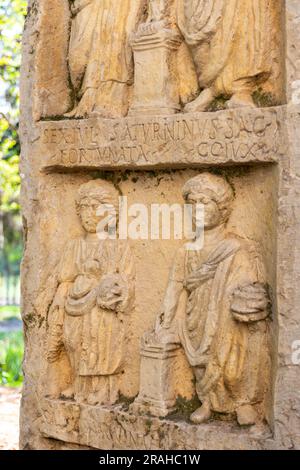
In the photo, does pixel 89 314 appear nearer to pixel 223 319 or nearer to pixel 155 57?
pixel 223 319

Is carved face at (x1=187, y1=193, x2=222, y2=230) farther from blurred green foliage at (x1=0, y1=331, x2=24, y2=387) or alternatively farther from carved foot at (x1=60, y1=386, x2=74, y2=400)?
blurred green foliage at (x1=0, y1=331, x2=24, y2=387)

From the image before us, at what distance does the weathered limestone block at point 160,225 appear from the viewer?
12.1 feet

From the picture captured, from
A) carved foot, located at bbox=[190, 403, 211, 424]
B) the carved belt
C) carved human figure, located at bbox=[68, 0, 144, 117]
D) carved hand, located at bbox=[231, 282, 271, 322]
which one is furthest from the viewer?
the carved belt

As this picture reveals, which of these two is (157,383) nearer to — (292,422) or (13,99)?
(292,422)

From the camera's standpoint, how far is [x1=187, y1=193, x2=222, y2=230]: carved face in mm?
3891

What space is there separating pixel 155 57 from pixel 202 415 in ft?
7.24

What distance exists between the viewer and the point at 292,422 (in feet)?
11.5

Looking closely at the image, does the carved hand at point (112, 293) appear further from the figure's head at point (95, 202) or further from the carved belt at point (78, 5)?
the carved belt at point (78, 5)

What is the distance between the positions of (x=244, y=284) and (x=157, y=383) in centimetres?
82

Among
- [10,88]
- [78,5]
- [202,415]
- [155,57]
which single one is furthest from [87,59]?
[10,88]

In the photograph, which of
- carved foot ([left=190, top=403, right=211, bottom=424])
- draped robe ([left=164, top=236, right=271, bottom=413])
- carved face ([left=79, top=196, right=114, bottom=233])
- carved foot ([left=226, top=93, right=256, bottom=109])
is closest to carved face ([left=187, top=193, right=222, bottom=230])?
draped robe ([left=164, top=236, right=271, bottom=413])

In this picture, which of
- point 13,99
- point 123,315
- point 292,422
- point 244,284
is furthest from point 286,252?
point 13,99

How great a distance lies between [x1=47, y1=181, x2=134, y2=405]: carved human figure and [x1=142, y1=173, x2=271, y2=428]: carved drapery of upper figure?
0.33 meters

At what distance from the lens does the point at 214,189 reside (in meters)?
3.88
